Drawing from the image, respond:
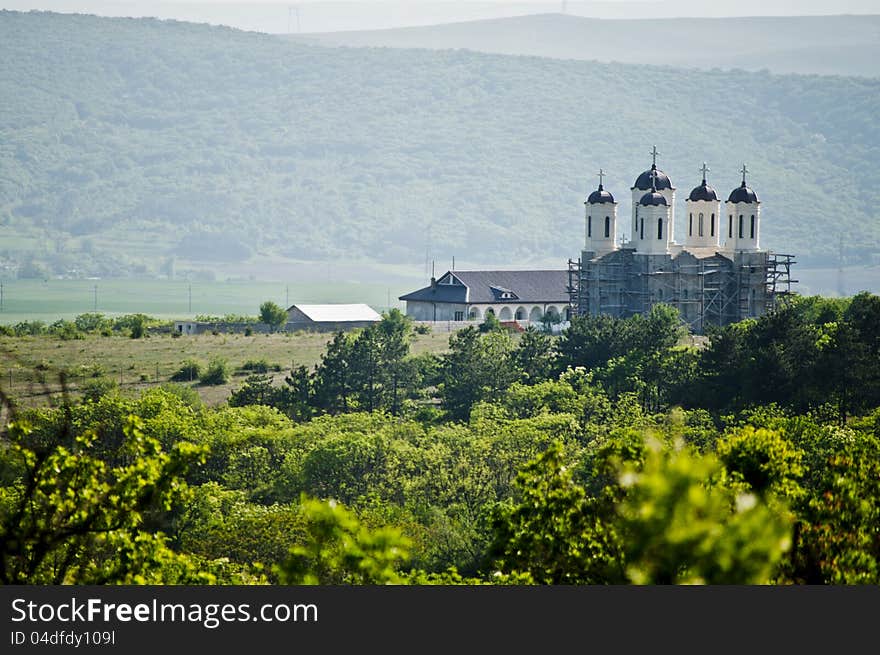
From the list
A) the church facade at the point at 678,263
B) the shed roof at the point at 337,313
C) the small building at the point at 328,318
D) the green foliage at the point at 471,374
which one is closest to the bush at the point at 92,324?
the small building at the point at 328,318

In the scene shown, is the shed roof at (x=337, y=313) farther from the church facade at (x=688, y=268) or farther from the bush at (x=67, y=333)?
the church facade at (x=688, y=268)

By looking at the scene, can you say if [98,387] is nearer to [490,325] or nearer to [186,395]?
[186,395]

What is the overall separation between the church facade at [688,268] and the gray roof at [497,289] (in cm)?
1714

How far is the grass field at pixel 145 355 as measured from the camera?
6644cm

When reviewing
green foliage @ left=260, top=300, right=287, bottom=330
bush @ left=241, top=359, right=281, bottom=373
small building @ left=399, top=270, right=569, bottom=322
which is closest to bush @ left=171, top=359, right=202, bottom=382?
bush @ left=241, top=359, right=281, bottom=373

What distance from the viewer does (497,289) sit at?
113 m

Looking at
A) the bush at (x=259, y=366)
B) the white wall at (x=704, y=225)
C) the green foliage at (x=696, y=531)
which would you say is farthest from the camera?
the white wall at (x=704, y=225)

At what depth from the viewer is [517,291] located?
114 m

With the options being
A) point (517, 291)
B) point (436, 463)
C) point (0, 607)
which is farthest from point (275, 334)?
point (0, 607)

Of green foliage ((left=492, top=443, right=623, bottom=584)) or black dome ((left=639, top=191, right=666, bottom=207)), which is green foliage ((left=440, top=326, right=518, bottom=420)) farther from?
green foliage ((left=492, top=443, right=623, bottom=584))

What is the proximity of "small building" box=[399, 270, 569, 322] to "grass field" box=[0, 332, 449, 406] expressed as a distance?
1520cm

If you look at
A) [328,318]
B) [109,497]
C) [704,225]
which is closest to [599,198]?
[704,225]

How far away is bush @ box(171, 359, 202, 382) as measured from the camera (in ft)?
233

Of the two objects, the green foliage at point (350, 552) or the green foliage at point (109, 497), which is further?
the green foliage at point (109, 497)
